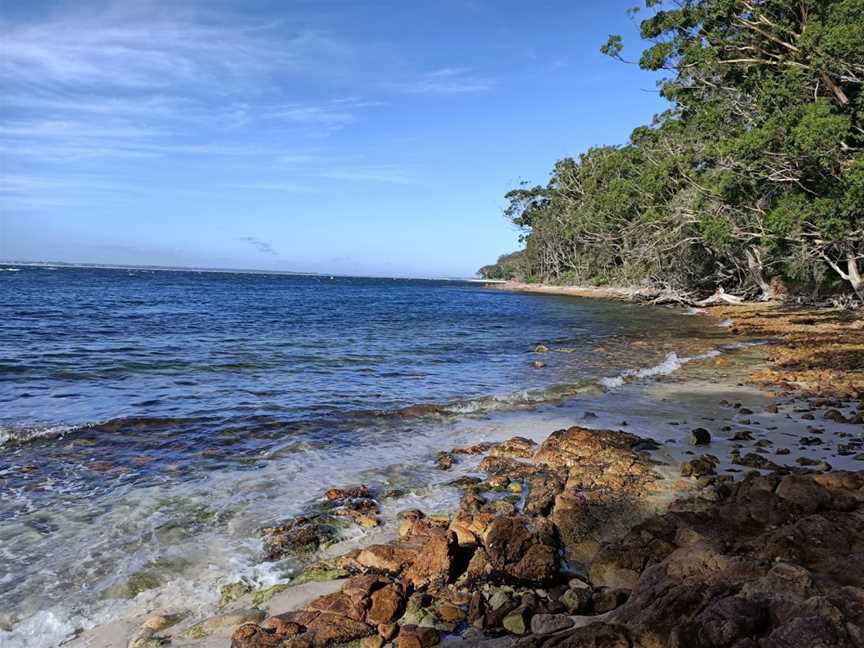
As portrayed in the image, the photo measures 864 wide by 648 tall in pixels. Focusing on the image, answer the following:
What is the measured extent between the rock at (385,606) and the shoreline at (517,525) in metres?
0.03

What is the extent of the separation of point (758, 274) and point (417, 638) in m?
44.9

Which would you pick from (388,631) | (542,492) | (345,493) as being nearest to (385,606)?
(388,631)

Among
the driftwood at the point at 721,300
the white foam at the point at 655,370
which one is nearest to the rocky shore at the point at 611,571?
the white foam at the point at 655,370

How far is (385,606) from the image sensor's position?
458 cm

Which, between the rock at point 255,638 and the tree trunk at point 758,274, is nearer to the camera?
the rock at point 255,638

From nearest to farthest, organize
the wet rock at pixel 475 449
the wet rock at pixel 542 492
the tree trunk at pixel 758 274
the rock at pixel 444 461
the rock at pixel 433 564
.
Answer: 1. the rock at pixel 433 564
2. the wet rock at pixel 542 492
3. the rock at pixel 444 461
4. the wet rock at pixel 475 449
5. the tree trunk at pixel 758 274

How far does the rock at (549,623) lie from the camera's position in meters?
4.11

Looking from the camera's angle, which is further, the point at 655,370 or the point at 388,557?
the point at 655,370

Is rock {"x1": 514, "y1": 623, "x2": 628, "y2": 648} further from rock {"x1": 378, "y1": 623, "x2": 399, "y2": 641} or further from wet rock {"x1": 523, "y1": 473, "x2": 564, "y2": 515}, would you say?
wet rock {"x1": 523, "y1": 473, "x2": 564, "y2": 515}

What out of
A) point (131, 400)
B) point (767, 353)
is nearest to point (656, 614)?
point (131, 400)

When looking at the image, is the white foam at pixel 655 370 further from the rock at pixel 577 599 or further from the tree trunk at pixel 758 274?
the tree trunk at pixel 758 274

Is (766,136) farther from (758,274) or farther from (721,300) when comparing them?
(721,300)

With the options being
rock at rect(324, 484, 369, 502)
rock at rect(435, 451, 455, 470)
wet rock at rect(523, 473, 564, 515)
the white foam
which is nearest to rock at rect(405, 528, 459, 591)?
wet rock at rect(523, 473, 564, 515)

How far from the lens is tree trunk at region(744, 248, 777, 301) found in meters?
40.3
